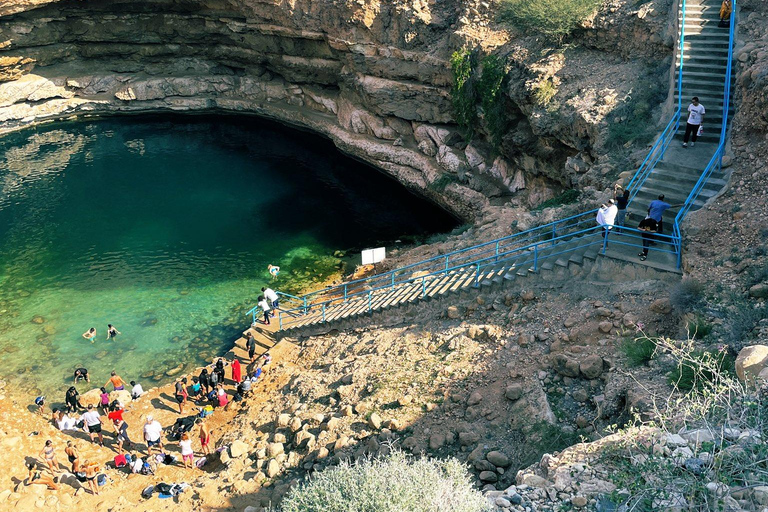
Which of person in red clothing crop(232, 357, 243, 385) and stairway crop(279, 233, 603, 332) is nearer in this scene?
stairway crop(279, 233, 603, 332)

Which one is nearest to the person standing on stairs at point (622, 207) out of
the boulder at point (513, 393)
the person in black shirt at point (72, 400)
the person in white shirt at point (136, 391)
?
the boulder at point (513, 393)

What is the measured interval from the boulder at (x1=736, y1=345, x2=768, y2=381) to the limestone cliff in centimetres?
1033

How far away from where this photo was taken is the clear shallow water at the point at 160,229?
21703mm

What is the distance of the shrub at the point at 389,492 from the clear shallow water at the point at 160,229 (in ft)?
41.1

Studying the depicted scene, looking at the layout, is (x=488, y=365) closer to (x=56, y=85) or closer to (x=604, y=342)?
(x=604, y=342)

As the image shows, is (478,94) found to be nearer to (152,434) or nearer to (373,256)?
(373,256)

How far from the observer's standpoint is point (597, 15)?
78.1 ft

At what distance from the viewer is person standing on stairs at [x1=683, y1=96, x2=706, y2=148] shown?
16891mm

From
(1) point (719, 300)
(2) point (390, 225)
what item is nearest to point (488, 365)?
(1) point (719, 300)

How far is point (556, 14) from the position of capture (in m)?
24.3

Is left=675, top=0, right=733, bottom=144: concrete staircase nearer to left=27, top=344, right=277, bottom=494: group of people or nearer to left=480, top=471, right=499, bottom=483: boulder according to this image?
left=480, top=471, right=499, bottom=483: boulder

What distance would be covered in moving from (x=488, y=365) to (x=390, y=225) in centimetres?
1524

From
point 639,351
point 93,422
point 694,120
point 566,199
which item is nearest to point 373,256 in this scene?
point 566,199

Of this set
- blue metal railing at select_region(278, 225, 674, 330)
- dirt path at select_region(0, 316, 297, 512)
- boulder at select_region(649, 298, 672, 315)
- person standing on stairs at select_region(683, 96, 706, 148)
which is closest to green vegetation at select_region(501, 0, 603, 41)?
person standing on stairs at select_region(683, 96, 706, 148)
